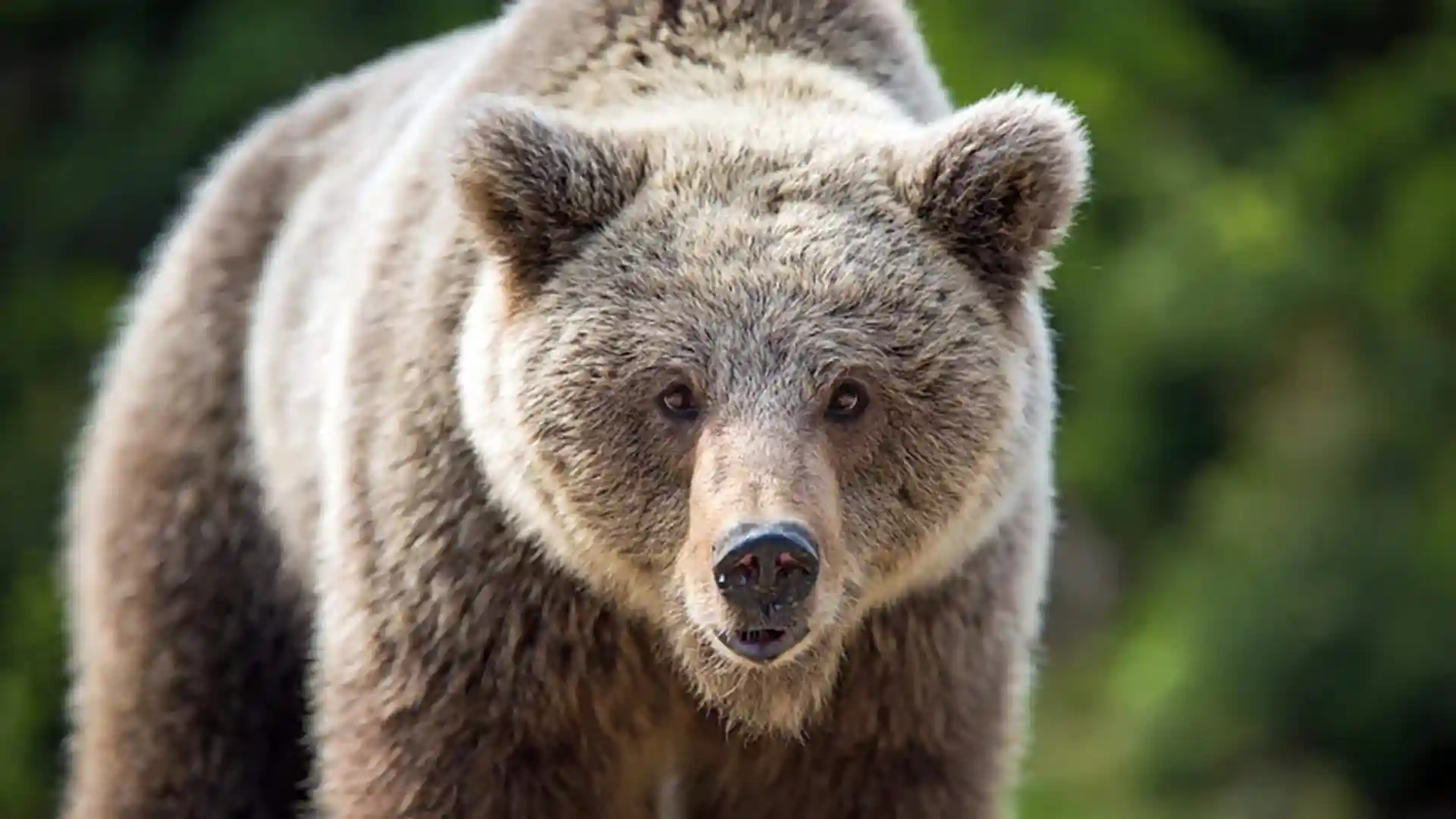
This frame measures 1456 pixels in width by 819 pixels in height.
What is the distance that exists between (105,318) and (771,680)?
10497 mm

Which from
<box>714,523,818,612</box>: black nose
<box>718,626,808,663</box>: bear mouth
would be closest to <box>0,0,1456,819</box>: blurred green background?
<box>718,626,808,663</box>: bear mouth

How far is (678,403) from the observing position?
4.74 m

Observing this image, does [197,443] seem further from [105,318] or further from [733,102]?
[105,318]

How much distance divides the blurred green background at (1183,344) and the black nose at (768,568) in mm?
8768

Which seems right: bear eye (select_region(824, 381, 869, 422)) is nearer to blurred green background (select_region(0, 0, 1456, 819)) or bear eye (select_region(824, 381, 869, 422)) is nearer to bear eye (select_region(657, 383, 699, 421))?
bear eye (select_region(657, 383, 699, 421))

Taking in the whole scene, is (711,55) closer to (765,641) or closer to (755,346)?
(755,346)

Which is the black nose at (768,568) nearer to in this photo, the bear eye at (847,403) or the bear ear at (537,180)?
the bear eye at (847,403)

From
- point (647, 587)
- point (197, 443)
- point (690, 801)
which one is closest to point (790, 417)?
point (647, 587)

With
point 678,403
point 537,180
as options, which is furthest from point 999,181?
point 537,180

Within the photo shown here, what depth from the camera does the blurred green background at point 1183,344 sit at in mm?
13492

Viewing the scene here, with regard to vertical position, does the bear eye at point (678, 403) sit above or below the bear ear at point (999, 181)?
below

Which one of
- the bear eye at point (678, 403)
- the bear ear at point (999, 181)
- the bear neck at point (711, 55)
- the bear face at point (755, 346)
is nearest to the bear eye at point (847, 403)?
the bear face at point (755, 346)

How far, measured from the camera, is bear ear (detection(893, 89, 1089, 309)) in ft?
15.9

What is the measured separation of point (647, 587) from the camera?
493cm
